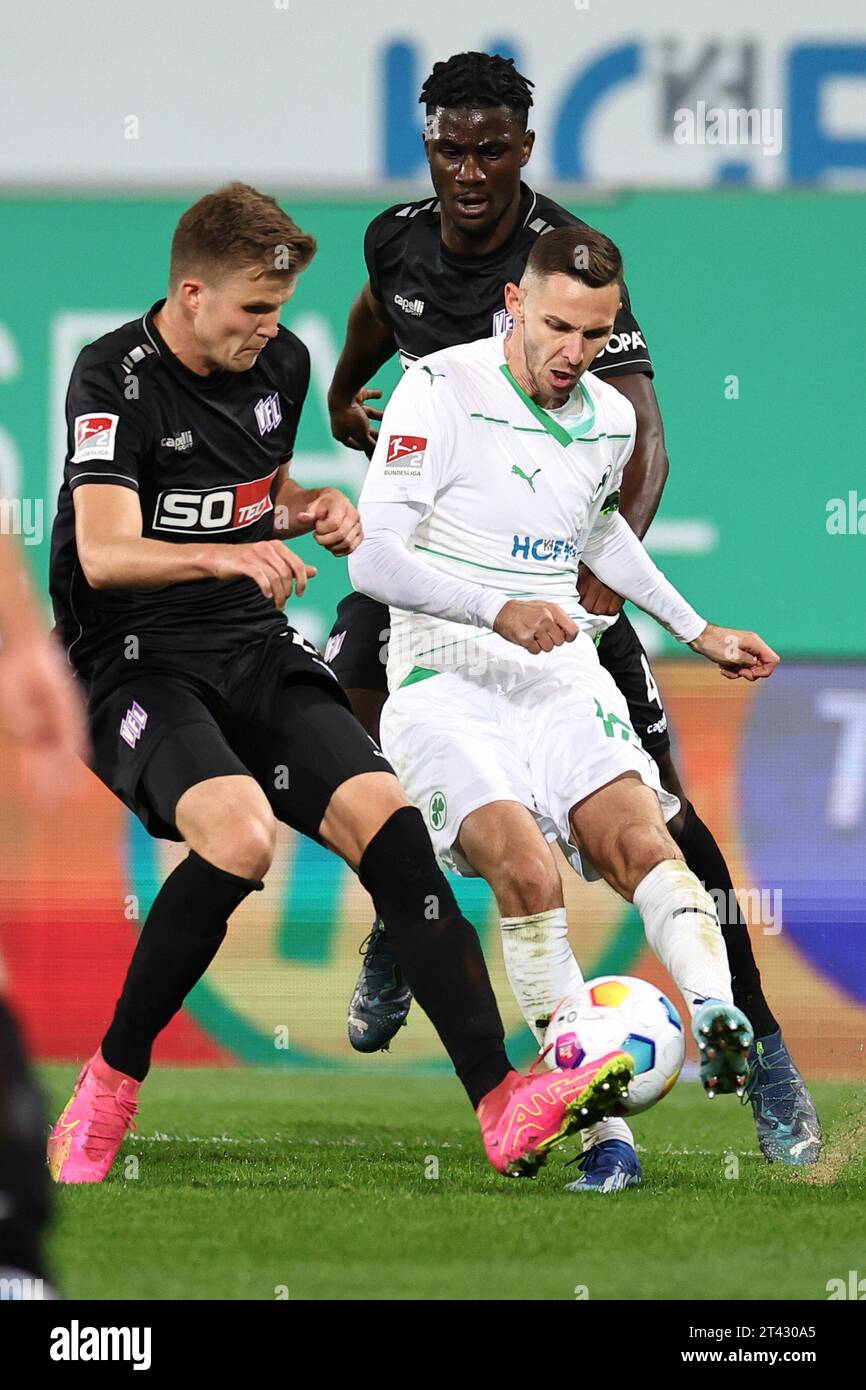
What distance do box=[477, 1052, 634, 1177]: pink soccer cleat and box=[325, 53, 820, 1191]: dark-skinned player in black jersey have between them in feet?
4.16

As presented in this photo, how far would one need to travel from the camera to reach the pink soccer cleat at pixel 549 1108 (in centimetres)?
333

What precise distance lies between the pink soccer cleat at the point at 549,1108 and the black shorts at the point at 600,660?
1.66 meters

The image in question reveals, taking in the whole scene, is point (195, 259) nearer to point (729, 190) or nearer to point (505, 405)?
point (505, 405)

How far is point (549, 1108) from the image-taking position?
11.0 feet

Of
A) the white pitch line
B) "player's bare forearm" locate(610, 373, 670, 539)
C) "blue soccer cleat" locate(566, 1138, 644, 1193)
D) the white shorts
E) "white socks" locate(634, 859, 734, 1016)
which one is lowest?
the white pitch line

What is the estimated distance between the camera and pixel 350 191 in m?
7.48

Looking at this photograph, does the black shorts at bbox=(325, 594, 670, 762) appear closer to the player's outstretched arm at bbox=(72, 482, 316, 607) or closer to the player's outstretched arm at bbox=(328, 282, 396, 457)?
the player's outstretched arm at bbox=(328, 282, 396, 457)

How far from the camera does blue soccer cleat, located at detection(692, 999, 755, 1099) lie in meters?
3.41

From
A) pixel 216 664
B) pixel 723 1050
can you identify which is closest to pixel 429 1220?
pixel 723 1050

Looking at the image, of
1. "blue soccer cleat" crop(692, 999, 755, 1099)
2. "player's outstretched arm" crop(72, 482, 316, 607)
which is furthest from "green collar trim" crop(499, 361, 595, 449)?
"blue soccer cleat" crop(692, 999, 755, 1099)

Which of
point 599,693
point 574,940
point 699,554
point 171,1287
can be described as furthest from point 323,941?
point 171,1287

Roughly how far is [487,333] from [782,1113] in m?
2.01

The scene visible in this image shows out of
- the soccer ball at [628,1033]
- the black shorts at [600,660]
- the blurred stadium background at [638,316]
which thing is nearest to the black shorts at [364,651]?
the black shorts at [600,660]

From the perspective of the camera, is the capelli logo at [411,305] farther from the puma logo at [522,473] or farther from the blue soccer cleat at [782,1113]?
the blue soccer cleat at [782,1113]
